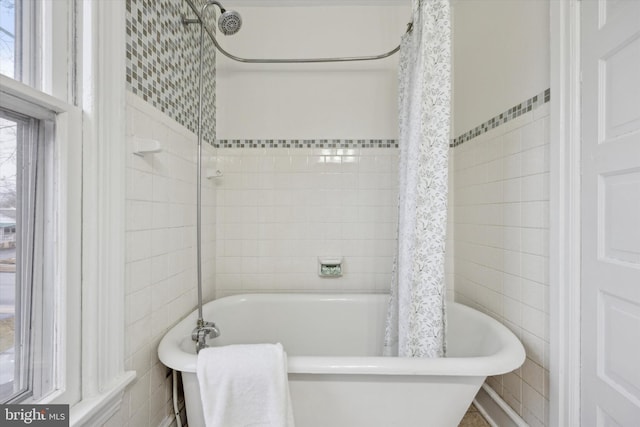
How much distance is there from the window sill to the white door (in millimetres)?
1521

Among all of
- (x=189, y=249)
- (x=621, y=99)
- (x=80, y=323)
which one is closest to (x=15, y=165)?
(x=80, y=323)

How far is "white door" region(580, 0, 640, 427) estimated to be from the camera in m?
0.85

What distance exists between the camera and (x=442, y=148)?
1133 millimetres

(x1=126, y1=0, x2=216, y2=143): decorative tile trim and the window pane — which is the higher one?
(x1=126, y1=0, x2=216, y2=143): decorative tile trim

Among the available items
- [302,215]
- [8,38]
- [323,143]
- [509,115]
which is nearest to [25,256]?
[8,38]

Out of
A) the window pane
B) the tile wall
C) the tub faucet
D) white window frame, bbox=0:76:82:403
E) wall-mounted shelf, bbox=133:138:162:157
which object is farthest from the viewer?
the tile wall

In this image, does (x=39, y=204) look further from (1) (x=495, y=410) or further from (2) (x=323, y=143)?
(1) (x=495, y=410)

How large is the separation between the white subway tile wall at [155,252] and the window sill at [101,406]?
1.8 inches

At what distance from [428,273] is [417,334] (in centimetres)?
24

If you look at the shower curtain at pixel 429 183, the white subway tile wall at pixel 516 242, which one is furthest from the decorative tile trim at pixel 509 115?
the shower curtain at pixel 429 183

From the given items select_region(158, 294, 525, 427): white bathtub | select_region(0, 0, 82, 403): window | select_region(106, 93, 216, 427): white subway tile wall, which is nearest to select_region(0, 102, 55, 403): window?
select_region(0, 0, 82, 403): window

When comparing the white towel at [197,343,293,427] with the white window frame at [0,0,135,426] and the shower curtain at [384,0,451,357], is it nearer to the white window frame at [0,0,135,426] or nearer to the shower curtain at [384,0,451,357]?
the white window frame at [0,0,135,426]

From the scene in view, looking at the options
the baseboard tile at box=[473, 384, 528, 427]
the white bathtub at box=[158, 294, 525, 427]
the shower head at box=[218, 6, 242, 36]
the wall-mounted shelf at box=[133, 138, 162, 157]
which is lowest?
the baseboard tile at box=[473, 384, 528, 427]

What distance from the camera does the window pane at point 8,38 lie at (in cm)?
69
